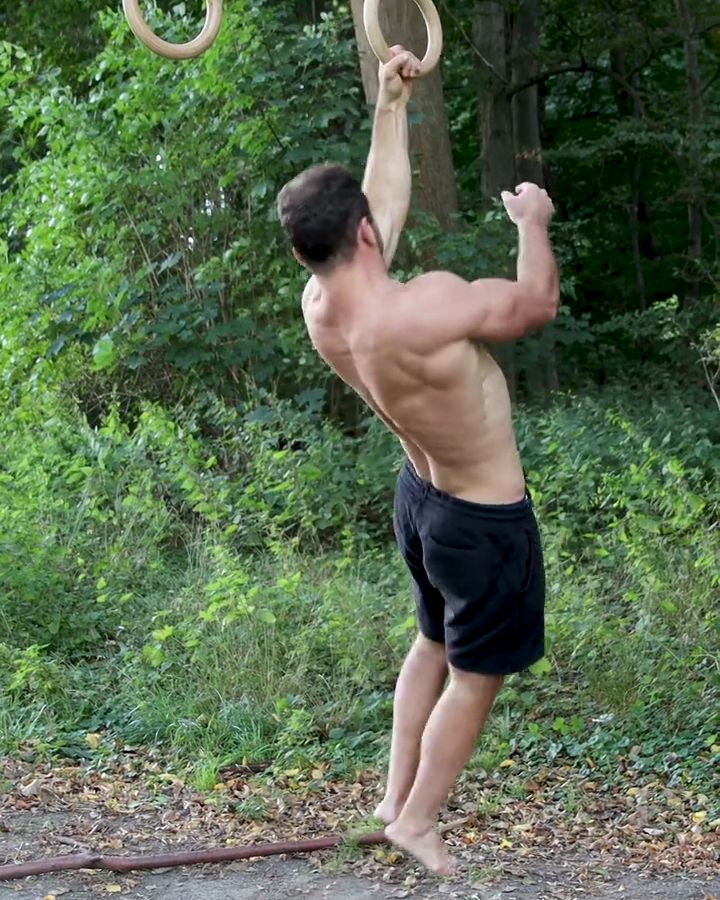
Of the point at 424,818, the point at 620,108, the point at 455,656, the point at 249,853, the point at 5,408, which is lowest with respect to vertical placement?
the point at 249,853

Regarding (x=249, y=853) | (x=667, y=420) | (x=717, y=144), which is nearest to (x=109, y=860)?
(x=249, y=853)

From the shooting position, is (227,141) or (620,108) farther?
(620,108)

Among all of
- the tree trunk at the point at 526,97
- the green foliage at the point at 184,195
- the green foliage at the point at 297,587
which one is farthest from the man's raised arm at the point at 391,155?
the tree trunk at the point at 526,97

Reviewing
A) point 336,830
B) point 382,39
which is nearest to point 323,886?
point 336,830

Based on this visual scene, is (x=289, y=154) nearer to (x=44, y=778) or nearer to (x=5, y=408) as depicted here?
(x=5, y=408)

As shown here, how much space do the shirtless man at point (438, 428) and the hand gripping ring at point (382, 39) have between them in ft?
0.93

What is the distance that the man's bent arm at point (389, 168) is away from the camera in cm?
391

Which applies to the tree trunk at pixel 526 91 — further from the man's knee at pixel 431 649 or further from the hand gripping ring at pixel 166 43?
the man's knee at pixel 431 649

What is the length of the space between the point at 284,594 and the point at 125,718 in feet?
3.27

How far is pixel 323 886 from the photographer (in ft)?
14.9

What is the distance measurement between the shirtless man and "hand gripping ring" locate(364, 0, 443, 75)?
0.28 metres

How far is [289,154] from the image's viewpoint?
8.91 meters

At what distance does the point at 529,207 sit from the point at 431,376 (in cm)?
53

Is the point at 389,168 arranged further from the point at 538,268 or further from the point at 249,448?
the point at 249,448
